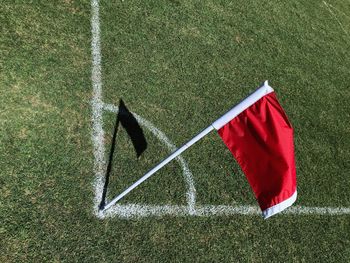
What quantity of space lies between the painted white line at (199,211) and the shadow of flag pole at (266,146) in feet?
4.92

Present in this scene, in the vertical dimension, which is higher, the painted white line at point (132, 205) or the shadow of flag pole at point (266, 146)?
the shadow of flag pole at point (266, 146)

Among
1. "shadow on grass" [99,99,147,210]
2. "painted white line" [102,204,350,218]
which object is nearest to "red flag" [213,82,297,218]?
"painted white line" [102,204,350,218]

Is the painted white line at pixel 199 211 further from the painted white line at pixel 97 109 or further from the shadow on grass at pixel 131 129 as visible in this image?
the shadow on grass at pixel 131 129

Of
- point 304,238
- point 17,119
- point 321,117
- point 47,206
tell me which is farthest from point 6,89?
point 321,117

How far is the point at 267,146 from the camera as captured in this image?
3.53 m

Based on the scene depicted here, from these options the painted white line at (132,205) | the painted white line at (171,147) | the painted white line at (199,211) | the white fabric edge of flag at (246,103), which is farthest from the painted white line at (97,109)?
the white fabric edge of flag at (246,103)

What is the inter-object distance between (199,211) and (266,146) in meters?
1.83

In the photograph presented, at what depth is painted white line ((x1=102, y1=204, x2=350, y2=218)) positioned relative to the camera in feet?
15.1

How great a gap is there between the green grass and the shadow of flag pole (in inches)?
60.7

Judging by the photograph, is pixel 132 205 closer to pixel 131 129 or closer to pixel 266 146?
pixel 131 129

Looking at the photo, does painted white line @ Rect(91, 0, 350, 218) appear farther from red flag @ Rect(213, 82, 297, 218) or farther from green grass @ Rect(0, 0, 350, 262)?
red flag @ Rect(213, 82, 297, 218)

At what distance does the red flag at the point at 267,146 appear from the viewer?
351 centimetres

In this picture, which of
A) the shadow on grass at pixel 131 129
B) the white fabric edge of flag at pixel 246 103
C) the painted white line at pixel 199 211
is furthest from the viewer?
the shadow on grass at pixel 131 129

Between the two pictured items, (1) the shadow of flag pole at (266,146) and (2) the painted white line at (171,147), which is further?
(2) the painted white line at (171,147)
